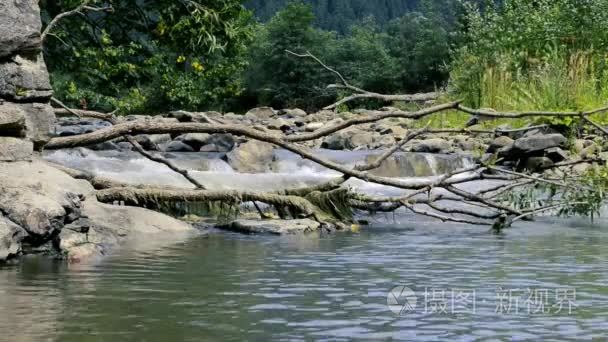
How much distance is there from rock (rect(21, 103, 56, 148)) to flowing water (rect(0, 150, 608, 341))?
1.31 m

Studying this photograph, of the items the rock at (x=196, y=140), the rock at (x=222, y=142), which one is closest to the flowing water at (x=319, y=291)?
the rock at (x=222, y=142)

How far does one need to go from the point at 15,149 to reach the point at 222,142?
8.80 meters

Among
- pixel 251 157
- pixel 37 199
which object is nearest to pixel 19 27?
pixel 37 199

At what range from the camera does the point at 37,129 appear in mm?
9273

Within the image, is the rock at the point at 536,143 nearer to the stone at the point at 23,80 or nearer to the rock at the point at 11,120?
the stone at the point at 23,80

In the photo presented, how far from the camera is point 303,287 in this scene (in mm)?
6727

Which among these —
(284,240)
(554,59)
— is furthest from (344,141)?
(284,240)

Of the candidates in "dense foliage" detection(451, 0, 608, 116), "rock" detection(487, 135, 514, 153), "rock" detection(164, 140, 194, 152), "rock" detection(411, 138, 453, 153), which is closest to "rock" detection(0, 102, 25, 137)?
"rock" detection(164, 140, 194, 152)

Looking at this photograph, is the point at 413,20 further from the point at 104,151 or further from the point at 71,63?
the point at 104,151

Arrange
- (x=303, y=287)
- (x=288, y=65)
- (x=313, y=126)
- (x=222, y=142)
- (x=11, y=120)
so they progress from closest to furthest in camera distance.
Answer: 1. (x=303, y=287)
2. (x=11, y=120)
3. (x=222, y=142)
4. (x=313, y=126)
5. (x=288, y=65)

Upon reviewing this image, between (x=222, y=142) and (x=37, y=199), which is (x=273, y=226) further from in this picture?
(x=222, y=142)

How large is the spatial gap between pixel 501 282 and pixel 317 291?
127 centimetres

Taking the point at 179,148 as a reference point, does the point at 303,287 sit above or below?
below

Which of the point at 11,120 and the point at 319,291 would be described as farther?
the point at 11,120
